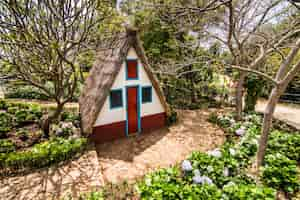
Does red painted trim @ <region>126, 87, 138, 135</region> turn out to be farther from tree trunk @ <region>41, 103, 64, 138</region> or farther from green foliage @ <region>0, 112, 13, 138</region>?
green foliage @ <region>0, 112, 13, 138</region>

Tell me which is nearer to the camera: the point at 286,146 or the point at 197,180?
the point at 197,180

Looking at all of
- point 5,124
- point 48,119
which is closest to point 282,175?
point 48,119

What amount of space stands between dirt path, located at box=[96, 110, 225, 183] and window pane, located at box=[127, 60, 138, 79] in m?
2.58

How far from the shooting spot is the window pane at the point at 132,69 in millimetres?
6688

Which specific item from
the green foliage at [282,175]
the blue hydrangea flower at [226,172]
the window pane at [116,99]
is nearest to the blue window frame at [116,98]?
the window pane at [116,99]

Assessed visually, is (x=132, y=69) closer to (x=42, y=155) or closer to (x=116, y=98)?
(x=116, y=98)

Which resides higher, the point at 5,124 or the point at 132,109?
the point at 132,109

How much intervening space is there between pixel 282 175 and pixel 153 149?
12.0ft

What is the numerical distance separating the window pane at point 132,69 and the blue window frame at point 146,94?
70 centimetres

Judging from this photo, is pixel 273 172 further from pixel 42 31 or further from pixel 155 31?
pixel 155 31

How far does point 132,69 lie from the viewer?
6.78 meters

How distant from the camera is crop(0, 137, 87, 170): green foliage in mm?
4312

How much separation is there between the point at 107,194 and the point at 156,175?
115 centimetres

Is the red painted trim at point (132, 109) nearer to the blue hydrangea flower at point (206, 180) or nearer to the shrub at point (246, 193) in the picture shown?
the blue hydrangea flower at point (206, 180)
